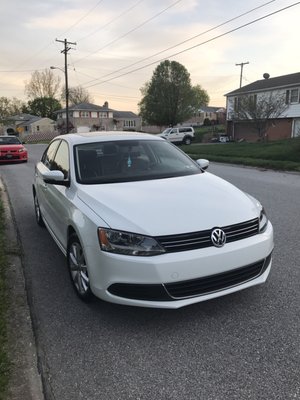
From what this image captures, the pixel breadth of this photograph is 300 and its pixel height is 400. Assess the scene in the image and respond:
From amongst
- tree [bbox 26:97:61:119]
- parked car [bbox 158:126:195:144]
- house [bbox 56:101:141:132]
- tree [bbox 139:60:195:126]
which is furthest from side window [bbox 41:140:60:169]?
tree [bbox 26:97:61:119]

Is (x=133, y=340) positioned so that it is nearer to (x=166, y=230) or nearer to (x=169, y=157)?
(x=166, y=230)

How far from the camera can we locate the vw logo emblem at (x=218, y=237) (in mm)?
3039

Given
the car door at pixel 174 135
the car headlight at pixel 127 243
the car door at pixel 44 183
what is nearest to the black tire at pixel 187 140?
the car door at pixel 174 135

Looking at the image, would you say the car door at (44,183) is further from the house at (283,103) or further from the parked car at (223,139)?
the parked car at (223,139)

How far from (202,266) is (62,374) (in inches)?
50.4

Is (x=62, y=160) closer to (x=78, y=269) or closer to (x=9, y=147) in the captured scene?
(x=78, y=269)

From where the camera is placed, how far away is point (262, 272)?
3406mm

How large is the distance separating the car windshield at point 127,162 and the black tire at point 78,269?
28.2 inches

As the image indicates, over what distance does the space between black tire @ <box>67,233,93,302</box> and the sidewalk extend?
19.8 inches

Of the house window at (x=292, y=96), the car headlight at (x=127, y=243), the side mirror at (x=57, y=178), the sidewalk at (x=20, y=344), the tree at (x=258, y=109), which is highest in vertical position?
the house window at (x=292, y=96)

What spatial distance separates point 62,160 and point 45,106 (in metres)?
96.0

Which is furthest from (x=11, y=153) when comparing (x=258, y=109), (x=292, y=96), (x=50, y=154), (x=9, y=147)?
(x=292, y=96)

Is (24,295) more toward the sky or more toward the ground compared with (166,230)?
more toward the ground

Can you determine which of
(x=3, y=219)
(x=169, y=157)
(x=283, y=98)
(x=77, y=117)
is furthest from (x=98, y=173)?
(x=77, y=117)
